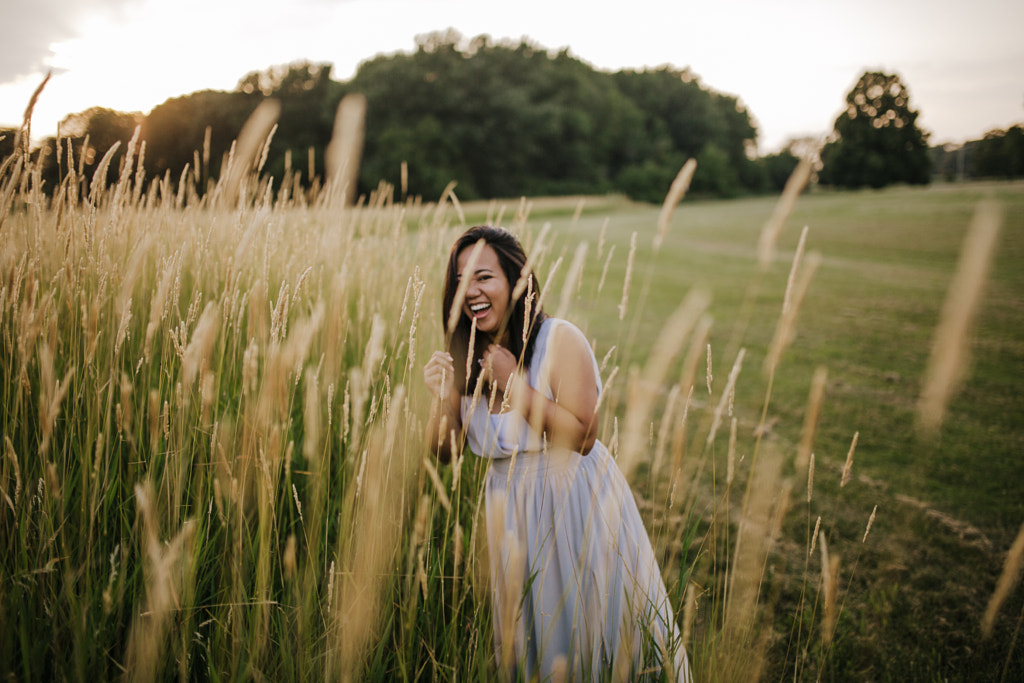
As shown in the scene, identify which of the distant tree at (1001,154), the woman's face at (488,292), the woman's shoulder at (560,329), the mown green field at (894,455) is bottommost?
the mown green field at (894,455)

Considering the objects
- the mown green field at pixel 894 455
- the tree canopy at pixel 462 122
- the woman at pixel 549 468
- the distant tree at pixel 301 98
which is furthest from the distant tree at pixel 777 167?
the woman at pixel 549 468

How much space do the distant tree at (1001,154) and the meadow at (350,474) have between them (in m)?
32.9

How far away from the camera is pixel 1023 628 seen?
2281mm

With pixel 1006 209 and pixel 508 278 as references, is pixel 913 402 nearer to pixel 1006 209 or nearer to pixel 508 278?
pixel 508 278

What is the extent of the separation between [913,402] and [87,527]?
216 inches

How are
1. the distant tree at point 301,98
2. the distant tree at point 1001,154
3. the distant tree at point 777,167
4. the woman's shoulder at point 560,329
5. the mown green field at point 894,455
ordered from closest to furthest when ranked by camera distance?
the woman's shoulder at point 560,329 → the mown green field at point 894,455 → the distant tree at point 1001,154 → the distant tree at point 301,98 → the distant tree at point 777,167

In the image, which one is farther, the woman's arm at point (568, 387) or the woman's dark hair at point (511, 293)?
the woman's dark hair at point (511, 293)

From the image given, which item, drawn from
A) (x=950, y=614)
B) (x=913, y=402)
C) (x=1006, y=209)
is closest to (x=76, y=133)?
(x=950, y=614)

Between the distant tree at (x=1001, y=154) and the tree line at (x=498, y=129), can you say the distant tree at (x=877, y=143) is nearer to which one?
the tree line at (x=498, y=129)

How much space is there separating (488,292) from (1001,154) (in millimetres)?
48911

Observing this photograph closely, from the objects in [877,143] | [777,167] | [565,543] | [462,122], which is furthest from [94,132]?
[777,167]

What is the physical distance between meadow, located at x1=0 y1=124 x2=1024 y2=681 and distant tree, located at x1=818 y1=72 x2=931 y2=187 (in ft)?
154

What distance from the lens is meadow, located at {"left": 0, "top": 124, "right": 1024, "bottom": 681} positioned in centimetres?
121

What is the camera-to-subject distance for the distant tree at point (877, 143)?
42219 millimetres
